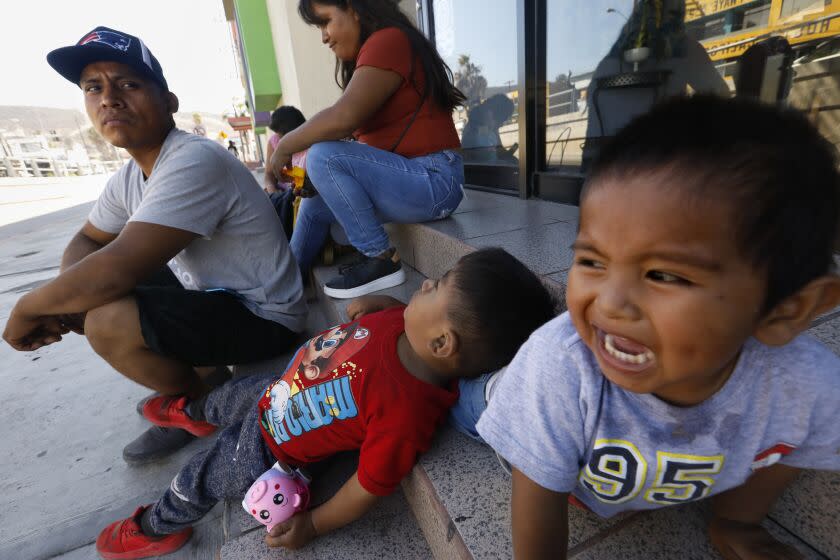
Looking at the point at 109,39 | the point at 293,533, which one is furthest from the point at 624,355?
the point at 109,39

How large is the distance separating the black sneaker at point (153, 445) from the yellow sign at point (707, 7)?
3.04 metres

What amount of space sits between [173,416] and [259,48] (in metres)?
8.73

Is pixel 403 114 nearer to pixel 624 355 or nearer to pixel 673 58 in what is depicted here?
pixel 673 58

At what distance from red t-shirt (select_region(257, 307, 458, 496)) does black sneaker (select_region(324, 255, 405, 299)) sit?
75cm

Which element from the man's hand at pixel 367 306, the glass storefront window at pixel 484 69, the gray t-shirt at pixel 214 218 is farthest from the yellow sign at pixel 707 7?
the gray t-shirt at pixel 214 218

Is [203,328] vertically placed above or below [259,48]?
below

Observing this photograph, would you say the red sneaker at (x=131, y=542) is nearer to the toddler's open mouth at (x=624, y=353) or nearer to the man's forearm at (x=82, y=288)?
the man's forearm at (x=82, y=288)

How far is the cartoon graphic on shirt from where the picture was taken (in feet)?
3.91

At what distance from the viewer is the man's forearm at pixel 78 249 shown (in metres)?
1.97

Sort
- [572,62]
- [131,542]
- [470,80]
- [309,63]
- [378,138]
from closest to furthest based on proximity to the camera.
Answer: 1. [131,542]
2. [378,138]
3. [572,62]
4. [470,80]
5. [309,63]

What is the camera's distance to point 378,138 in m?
2.28

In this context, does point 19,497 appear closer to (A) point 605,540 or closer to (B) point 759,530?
(A) point 605,540

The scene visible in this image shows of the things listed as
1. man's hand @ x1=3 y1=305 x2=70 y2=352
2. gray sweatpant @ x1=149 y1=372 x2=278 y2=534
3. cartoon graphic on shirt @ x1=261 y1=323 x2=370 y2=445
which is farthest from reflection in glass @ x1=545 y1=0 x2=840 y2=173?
man's hand @ x1=3 y1=305 x2=70 y2=352

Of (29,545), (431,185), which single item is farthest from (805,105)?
(29,545)
